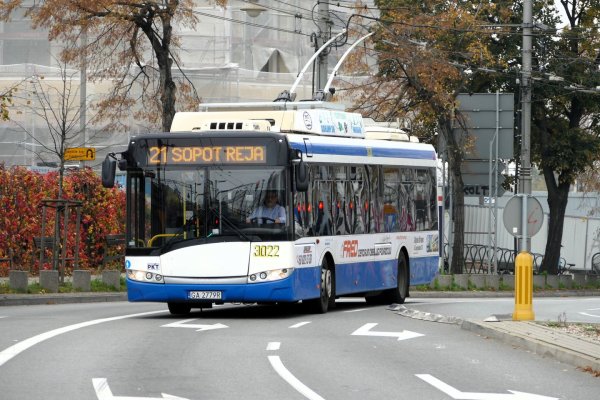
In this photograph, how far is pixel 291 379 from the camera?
13.4m

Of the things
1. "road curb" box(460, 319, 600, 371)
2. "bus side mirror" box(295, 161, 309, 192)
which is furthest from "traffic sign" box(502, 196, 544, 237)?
"bus side mirror" box(295, 161, 309, 192)

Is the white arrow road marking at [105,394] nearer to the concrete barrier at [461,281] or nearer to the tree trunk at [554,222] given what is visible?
the concrete barrier at [461,281]

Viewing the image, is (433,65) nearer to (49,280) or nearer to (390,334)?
(49,280)

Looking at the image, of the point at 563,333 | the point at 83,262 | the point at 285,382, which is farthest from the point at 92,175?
the point at 285,382

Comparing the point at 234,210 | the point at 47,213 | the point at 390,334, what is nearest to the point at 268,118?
the point at 234,210

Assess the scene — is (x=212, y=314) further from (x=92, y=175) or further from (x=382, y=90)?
(x=382, y=90)

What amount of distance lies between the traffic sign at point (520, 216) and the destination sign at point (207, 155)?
3.71 meters

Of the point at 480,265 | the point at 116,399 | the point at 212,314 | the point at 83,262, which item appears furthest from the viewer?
the point at 480,265

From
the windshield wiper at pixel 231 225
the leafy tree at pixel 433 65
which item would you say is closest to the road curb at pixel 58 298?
the windshield wiper at pixel 231 225

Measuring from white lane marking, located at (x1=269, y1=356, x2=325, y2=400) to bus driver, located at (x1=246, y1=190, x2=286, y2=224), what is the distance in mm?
6862

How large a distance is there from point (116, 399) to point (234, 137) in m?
11.3

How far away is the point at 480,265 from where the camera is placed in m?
56.3

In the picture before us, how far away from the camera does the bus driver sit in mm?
22344

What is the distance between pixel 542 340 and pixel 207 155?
7.18 metres
